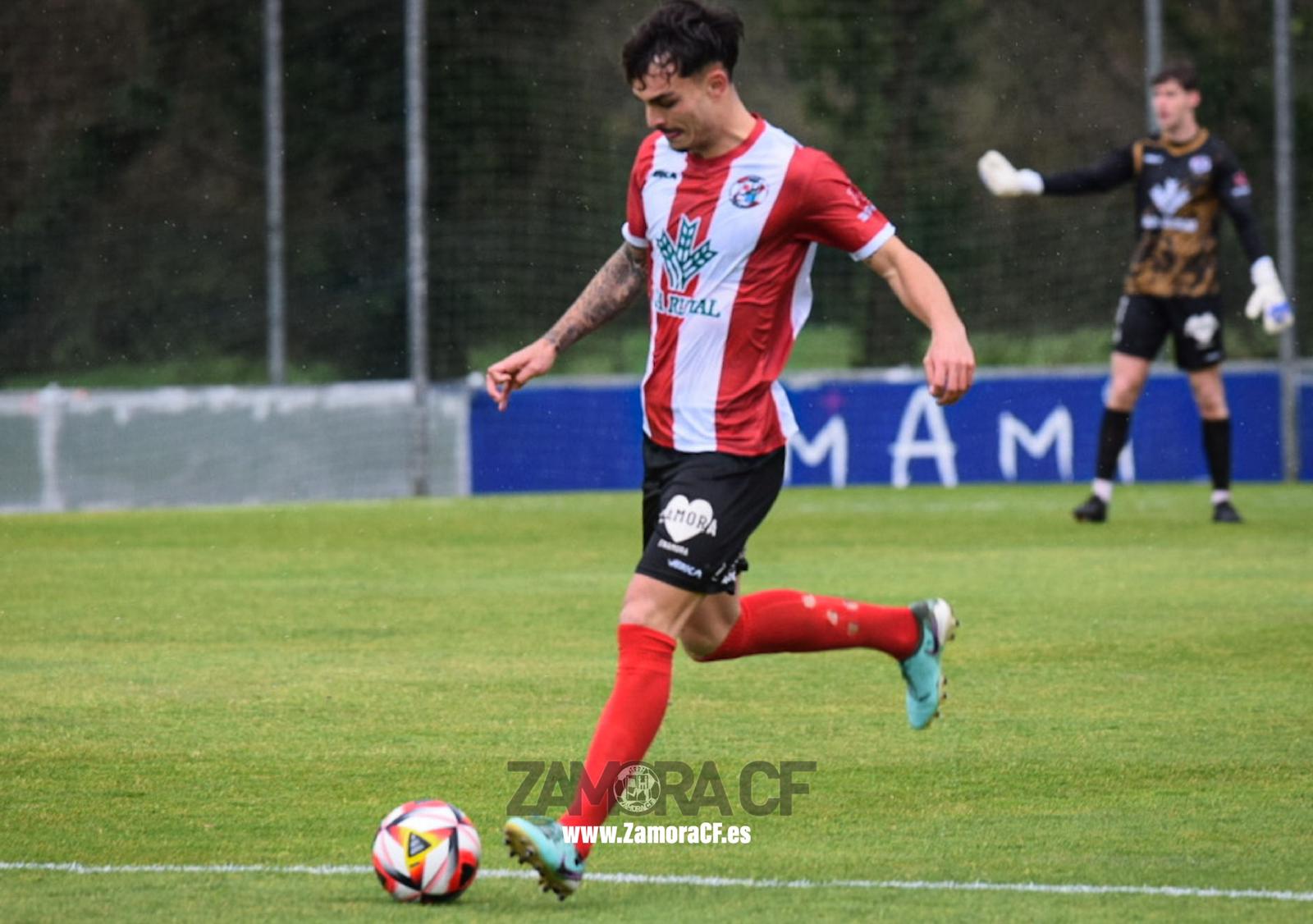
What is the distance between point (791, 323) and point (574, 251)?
1321 centimetres

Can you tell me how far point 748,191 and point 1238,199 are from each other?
26.8 ft

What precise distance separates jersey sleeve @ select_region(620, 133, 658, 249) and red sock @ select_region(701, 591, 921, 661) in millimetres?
970

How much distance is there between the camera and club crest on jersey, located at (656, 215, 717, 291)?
5281mm

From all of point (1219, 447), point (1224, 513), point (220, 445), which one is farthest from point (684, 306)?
point (220, 445)

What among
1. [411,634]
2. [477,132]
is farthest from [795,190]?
[477,132]

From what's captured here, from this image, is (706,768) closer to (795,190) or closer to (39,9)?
(795,190)

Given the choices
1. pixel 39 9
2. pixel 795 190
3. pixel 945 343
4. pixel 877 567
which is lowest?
pixel 877 567

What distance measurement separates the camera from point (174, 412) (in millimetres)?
16406

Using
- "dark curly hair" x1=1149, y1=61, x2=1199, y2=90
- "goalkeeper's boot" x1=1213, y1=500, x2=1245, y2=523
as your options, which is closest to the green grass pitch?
"goalkeeper's boot" x1=1213, y1=500, x2=1245, y2=523

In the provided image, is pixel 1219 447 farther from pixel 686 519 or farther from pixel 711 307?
pixel 686 519

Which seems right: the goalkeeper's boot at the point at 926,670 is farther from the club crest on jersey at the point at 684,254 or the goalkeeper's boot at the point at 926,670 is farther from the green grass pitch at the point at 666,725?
the club crest on jersey at the point at 684,254

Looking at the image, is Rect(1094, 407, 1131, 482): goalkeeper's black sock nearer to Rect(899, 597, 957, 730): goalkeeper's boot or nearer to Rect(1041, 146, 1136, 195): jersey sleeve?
Rect(1041, 146, 1136, 195): jersey sleeve

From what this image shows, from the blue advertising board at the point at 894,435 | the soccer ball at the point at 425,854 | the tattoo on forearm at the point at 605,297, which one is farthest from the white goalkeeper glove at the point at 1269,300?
the soccer ball at the point at 425,854

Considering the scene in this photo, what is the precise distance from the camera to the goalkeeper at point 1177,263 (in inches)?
505
